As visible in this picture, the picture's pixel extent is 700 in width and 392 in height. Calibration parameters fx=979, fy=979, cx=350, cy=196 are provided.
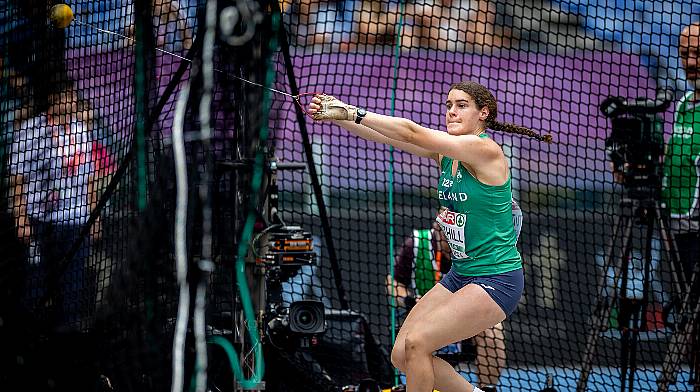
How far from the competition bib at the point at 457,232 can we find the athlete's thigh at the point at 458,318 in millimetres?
192

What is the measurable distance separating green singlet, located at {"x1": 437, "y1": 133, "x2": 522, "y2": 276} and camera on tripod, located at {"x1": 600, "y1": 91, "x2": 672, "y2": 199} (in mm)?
1772

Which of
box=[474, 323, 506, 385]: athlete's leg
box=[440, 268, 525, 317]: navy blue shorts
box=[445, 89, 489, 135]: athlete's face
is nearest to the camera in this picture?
box=[440, 268, 525, 317]: navy blue shorts

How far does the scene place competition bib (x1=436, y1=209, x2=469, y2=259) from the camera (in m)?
4.41

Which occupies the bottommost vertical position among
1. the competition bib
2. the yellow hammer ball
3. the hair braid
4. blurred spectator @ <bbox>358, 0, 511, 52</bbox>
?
the competition bib

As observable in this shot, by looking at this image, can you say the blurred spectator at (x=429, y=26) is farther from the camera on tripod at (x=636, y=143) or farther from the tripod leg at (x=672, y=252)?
the tripod leg at (x=672, y=252)

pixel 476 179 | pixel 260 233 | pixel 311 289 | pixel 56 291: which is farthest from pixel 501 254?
pixel 311 289

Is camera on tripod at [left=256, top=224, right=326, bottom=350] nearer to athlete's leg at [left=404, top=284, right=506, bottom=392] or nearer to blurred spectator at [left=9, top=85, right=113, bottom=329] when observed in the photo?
blurred spectator at [left=9, top=85, right=113, bottom=329]

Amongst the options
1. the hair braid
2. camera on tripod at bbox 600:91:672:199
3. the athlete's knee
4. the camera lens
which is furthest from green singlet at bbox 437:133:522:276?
camera on tripod at bbox 600:91:672:199

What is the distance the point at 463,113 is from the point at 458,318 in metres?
0.93

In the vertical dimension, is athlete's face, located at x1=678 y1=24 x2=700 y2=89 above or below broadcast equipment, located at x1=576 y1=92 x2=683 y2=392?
above

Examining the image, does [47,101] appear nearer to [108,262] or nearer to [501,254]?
[108,262]

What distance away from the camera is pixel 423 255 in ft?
21.8

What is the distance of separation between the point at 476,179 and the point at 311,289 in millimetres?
2914

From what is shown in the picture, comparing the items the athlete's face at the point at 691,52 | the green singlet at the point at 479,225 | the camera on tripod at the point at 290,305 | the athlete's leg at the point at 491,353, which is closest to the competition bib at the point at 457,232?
the green singlet at the point at 479,225
